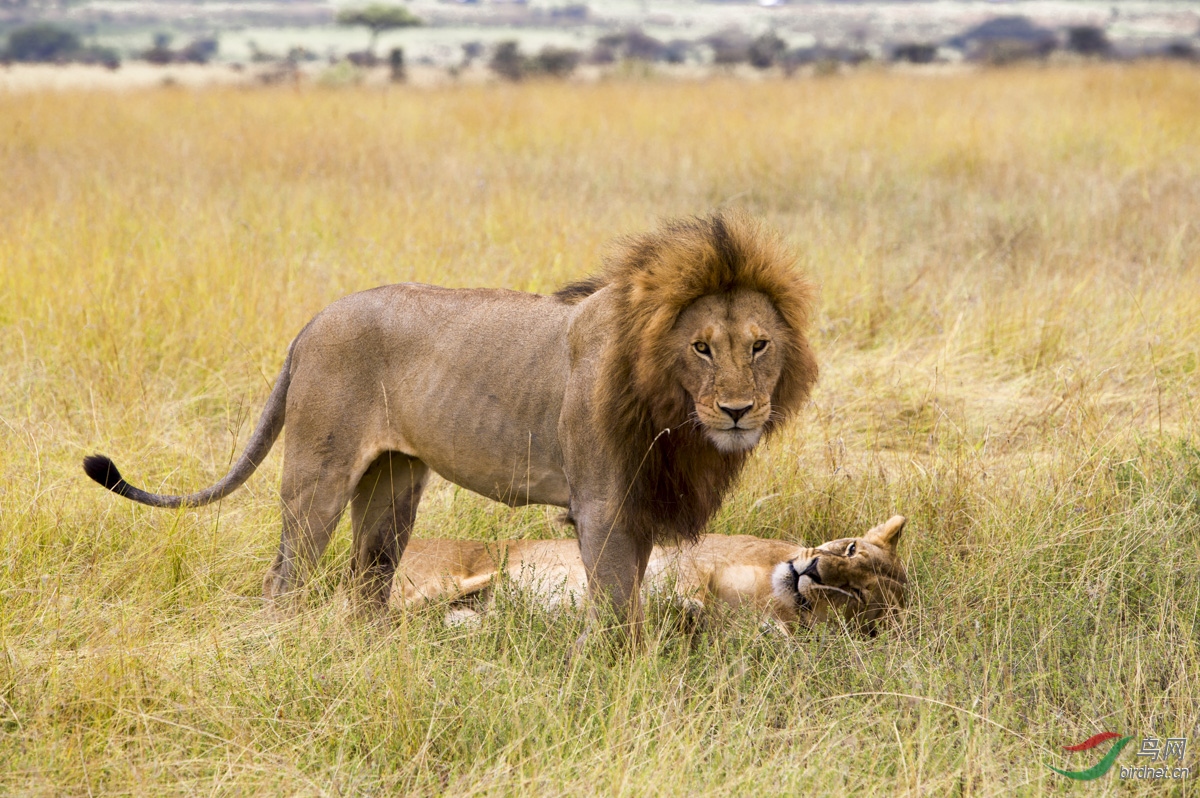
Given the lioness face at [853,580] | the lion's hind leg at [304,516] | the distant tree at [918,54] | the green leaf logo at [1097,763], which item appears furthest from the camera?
the distant tree at [918,54]

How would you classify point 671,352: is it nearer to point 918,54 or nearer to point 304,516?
point 304,516

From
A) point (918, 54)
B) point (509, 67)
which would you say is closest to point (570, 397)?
point (509, 67)

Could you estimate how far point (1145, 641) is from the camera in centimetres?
326

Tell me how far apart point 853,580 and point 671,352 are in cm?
123

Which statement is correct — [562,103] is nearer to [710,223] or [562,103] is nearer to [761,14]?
[710,223]

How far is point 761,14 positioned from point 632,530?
114834 mm

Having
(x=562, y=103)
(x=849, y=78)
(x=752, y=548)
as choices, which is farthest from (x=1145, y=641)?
(x=849, y=78)

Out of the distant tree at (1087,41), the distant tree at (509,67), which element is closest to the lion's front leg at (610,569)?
the distant tree at (509,67)

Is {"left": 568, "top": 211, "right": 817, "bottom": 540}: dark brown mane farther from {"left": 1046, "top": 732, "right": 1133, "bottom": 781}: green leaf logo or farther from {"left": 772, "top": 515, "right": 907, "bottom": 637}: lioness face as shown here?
{"left": 1046, "top": 732, "right": 1133, "bottom": 781}: green leaf logo

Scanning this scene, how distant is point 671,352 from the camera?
2922 millimetres

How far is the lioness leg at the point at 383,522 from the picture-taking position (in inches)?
147

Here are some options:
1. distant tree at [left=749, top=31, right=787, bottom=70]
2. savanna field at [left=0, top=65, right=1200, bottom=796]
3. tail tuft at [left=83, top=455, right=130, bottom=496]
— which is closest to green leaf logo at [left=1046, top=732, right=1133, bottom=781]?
savanna field at [left=0, top=65, right=1200, bottom=796]

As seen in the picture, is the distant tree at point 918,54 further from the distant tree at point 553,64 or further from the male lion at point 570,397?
the male lion at point 570,397

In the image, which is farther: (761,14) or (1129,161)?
(761,14)
